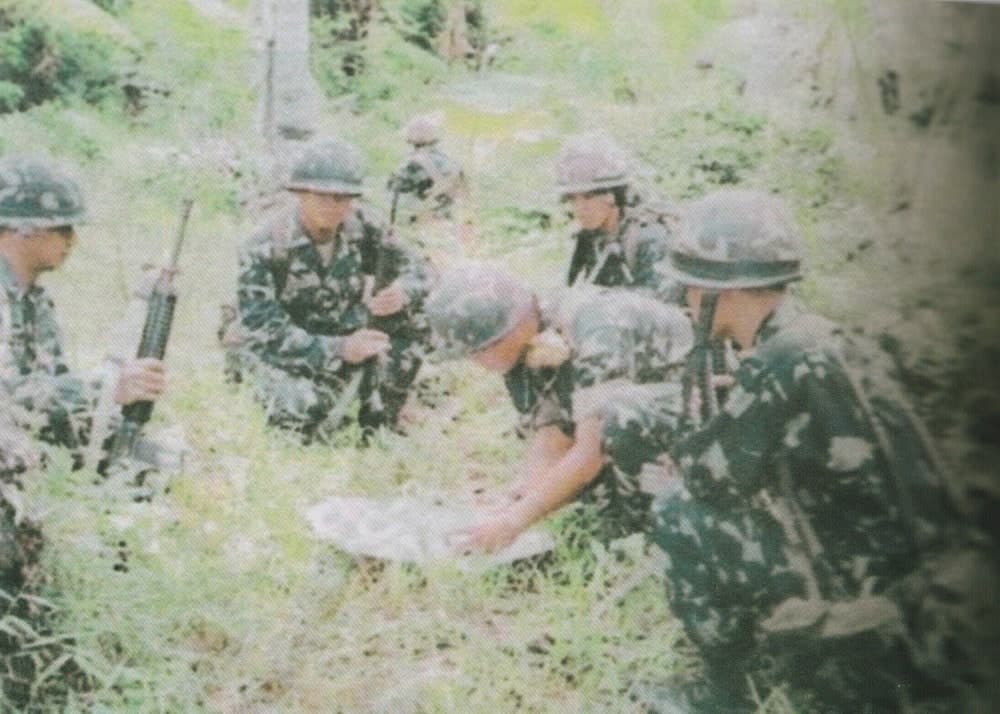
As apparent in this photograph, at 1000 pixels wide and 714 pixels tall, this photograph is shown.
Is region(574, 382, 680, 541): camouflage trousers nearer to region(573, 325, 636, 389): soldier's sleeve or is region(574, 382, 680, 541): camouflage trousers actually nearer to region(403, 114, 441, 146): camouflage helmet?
region(573, 325, 636, 389): soldier's sleeve

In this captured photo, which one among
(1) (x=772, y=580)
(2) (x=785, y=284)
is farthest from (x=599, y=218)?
(1) (x=772, y=580)

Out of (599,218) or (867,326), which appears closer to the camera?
(867,326)

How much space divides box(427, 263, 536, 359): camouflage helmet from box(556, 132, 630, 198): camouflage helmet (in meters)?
0.18

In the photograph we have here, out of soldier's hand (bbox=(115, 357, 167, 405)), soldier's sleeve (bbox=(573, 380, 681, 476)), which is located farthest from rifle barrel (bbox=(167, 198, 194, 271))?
soldier's sleeve (bbox=(573, 380, 681, 476))

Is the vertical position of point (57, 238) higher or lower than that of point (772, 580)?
higher

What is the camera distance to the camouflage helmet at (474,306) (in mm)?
1811

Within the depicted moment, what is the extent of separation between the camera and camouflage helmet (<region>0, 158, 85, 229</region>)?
5.93 feet

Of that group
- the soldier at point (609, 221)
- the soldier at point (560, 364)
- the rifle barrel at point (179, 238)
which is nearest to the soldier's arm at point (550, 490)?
the soldier at point (560, 364)

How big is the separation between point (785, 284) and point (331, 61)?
2.48 ft

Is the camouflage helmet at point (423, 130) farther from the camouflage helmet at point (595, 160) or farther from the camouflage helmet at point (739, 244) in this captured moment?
the camouflage helmet at point (739, 244)

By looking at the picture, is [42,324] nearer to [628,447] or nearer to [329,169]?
[329,169]

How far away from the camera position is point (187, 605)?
1.79m

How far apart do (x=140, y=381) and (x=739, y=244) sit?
36.0 inches

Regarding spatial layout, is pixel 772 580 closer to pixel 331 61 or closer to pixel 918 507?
pixel 918 507
